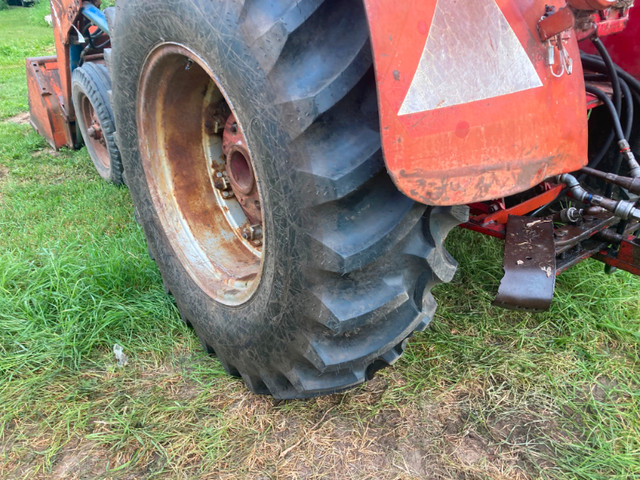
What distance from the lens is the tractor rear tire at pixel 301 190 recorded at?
3.89 feet

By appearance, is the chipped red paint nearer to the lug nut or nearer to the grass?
the grass

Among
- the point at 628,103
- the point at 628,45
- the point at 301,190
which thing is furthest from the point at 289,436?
the point at 628,45

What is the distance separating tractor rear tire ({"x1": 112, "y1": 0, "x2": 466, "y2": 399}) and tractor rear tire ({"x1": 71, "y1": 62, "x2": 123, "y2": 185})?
1772 millimetres

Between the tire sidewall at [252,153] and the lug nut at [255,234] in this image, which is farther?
the lug nut at [255,234]

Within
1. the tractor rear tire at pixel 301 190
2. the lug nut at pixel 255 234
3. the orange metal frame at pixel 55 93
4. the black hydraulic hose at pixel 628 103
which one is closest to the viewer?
the tractor rear tire at pixel 301 190

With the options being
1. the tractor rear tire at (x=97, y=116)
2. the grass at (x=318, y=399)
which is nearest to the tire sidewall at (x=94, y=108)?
the tractor rear tire at (x=97, y=116)

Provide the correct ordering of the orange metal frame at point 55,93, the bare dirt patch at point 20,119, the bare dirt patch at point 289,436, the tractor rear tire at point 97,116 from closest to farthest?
the bare dirt patch at point 289,436
the tractor rear tire at point 97,116
the orange metal frame at point 55,93
the bare dirt patch at point 20,119

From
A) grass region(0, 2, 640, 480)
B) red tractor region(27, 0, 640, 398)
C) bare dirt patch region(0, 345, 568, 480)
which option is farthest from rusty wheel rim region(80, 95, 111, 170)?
bare dirt patch region(0, 345, 568, 480)

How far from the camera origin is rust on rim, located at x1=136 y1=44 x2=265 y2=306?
1.95 meters

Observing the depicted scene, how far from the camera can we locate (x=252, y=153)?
4.51ft

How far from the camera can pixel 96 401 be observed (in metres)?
1.97

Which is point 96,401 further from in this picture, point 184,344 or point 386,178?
point 386,178

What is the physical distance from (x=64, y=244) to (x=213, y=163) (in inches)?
49.6

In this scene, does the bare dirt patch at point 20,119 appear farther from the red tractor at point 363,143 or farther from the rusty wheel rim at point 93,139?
the red tractor at point 363,143
